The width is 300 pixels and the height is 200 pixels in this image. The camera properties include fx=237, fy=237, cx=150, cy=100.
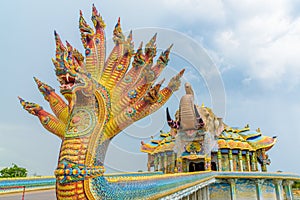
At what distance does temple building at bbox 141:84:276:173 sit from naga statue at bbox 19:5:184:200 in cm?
1120

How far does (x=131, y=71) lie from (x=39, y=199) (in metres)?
3.59

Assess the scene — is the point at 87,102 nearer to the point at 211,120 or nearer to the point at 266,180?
the point at 211,120

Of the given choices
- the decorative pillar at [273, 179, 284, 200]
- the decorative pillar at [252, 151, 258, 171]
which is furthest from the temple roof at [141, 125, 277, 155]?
the decorative pillar at [273, 179, 284, 200]

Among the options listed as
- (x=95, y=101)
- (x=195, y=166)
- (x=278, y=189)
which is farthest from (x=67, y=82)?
(x=278, y=189)

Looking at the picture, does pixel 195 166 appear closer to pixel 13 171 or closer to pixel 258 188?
pixel 258 188

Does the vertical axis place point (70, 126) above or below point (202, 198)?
above

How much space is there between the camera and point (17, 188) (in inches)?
263

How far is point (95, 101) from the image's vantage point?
143 inches

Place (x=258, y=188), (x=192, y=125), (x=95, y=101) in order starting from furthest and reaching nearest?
(x=258, y=188)
(x=192, y=125)
(x=95, y=101)

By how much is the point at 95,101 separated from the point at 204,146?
13916 millimetres

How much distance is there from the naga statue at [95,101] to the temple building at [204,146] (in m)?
11.2

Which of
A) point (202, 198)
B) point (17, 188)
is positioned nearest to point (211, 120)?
point (202, 198)

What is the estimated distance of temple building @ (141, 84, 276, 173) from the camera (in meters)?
15.9

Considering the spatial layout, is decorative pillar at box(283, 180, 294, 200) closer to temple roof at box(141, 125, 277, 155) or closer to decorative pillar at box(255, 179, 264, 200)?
decorative pillar at box(255, 179, 264, 200)
